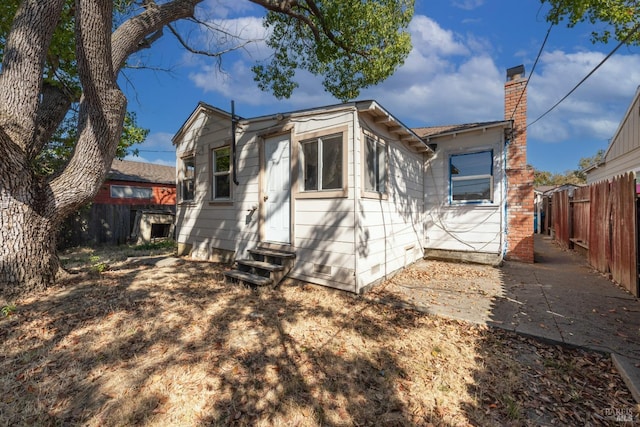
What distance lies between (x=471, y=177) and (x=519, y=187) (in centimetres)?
115

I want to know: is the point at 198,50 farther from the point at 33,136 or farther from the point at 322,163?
the point at 322,163

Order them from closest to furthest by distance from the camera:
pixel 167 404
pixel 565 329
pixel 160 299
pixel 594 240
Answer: pixel 167 404
pixel 565 329
pixel 160 299
pixel 594 240

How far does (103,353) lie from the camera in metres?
2.87

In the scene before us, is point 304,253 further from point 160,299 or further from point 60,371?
point 60,371

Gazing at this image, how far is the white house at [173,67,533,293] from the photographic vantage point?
4.98 m

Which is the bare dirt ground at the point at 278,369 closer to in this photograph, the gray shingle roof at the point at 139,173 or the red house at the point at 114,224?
the red house at the point at 114,224

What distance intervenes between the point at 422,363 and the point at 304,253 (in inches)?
119

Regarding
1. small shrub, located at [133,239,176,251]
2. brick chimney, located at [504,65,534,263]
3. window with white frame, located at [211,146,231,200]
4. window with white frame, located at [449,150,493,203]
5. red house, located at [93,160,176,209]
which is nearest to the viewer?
brick chimney, located at [504,65,534,263]

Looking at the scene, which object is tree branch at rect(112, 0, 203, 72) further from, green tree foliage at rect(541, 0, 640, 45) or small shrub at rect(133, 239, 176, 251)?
green tree foliage at rect(541, 0, 640, 45)

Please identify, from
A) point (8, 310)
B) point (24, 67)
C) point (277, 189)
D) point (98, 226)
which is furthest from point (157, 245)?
point (24, 67)

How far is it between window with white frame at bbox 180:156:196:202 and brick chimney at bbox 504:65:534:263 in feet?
29.8

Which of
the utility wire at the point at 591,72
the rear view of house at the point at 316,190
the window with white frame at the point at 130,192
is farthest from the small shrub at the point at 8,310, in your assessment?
the window with white frame at the point at 130,192

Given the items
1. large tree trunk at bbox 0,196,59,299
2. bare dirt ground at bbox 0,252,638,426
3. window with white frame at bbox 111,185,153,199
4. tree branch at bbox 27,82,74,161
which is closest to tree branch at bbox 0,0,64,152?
large tree trunk at bbox 0,196,59,299

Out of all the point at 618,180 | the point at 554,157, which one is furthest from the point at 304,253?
the point at 554,157
